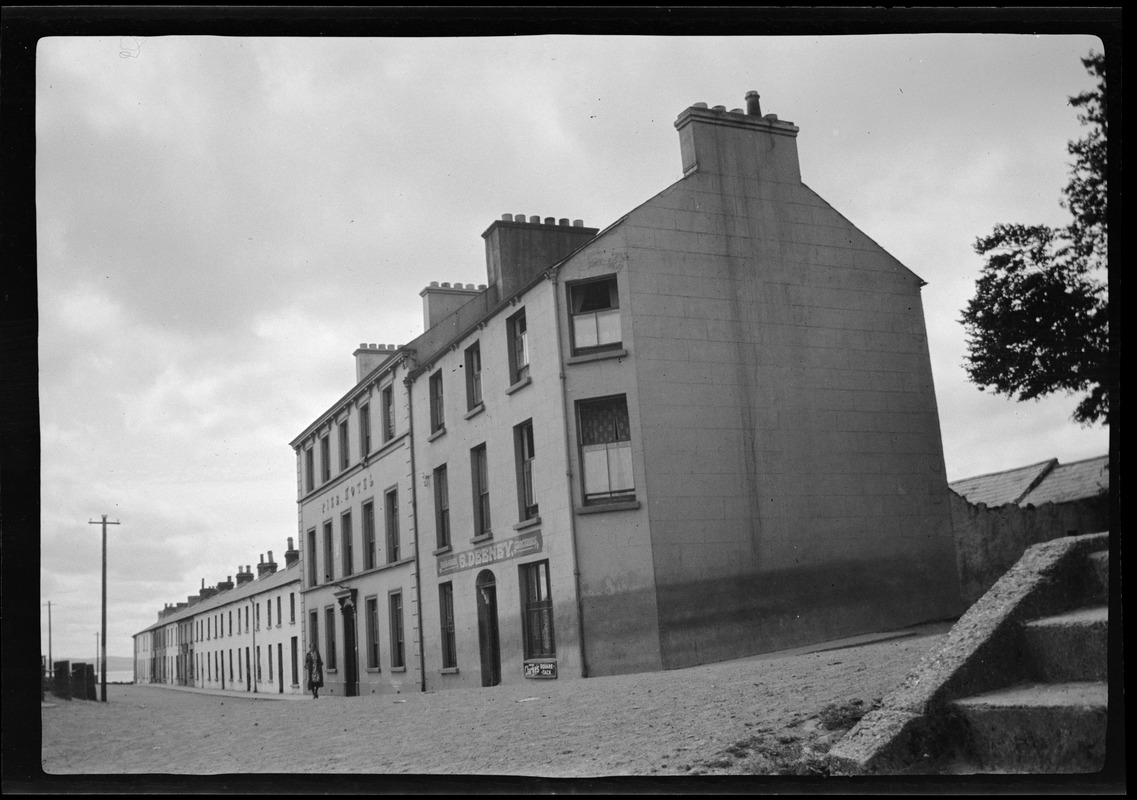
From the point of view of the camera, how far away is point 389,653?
6941 millimetres

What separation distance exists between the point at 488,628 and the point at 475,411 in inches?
63.2

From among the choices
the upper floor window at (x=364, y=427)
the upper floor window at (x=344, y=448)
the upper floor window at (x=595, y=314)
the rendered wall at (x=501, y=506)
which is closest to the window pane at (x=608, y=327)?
the upper floor window at (x=595, y=314)

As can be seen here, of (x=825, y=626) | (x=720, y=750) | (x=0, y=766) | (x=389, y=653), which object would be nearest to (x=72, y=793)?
(x=0, y=766)

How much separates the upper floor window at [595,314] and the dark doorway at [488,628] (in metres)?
1.83

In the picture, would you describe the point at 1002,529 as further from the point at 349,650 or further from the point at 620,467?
the point at 349,650

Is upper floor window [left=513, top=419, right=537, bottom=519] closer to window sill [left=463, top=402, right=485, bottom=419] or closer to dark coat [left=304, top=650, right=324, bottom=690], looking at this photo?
window sill [left=463, top=402, right=485, bottom=419]

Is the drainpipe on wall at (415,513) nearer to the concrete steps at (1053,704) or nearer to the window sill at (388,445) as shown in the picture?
the window sill at (388,445)

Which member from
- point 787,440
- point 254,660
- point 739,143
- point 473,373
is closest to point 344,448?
point 473,373

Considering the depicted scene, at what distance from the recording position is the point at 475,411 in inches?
262

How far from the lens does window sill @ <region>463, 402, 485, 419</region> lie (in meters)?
6.60

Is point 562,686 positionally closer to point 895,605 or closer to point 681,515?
point 681,515
